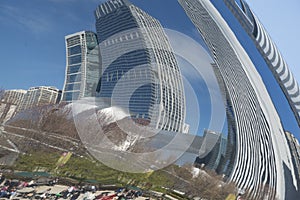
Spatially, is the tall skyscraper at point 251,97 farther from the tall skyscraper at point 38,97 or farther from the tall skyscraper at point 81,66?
the tall skyscraper at point 38,97

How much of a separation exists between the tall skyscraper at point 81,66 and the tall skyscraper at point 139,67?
2 cm

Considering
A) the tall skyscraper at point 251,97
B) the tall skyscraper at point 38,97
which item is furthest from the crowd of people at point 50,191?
the tall skyscraper at point 251,97

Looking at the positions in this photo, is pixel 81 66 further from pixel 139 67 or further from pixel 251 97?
pixel 251 97

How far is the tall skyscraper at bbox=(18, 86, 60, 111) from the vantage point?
3.37 feet

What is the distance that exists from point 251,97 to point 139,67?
391 mm

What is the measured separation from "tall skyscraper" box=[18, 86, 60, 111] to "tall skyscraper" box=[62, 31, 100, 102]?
0.10 feet

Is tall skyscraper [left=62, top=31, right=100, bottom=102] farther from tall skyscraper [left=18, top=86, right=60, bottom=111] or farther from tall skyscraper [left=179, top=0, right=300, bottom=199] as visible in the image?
tall skyscraper [left=179, top=0, right=300, bottom=199]

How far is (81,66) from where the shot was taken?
1.09m

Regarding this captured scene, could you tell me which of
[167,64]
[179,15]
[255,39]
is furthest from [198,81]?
[255,39]

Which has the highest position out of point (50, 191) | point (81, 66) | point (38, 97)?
point (81, 66)

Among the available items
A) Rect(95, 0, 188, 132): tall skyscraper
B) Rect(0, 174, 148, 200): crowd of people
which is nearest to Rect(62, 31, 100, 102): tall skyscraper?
Rect(95, 0, 188, 132): tall skyscraper

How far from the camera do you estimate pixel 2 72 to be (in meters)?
1.04

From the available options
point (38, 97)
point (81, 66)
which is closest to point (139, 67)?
point (81, 66)

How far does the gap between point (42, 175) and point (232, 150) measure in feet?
A: 1.70
